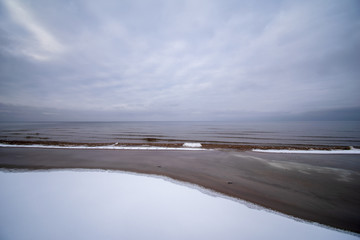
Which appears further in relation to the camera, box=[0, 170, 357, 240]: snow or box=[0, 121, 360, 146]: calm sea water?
box=[0, 121, 360, 146]: calm sea water

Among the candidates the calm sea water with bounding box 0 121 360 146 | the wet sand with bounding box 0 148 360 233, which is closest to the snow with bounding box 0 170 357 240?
the wet sand with bounding box 0 148 360 233

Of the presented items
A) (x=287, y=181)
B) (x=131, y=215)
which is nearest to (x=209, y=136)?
(x=287, y=181)


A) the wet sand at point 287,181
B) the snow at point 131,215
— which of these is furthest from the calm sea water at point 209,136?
the snow at point 131,215

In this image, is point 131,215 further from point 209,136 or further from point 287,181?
point 209,136

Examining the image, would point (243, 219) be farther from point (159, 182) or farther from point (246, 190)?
point (159, 182)

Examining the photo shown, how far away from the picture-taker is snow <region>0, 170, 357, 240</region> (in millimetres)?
2783

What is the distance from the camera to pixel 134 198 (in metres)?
3.91

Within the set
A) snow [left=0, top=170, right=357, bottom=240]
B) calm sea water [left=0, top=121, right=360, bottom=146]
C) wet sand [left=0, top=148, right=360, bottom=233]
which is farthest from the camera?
calm sea water [left=0, top=121, right=360, bottom=146]

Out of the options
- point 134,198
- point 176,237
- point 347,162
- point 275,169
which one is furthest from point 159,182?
point 347,162

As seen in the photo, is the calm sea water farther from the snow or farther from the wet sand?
the snow

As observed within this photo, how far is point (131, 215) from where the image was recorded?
3213mm

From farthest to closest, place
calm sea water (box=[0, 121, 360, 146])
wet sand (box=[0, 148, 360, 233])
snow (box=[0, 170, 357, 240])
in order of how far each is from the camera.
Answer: calm sea water (box=[0, 121, 360, 146]) → wet sand (box=[0, 148, 360, 233]) → snow (box=[0, 170, 357, 240])

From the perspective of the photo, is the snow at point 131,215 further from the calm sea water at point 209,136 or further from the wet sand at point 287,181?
the calm sea water at point 209,136

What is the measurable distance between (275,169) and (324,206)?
10.0 ft
